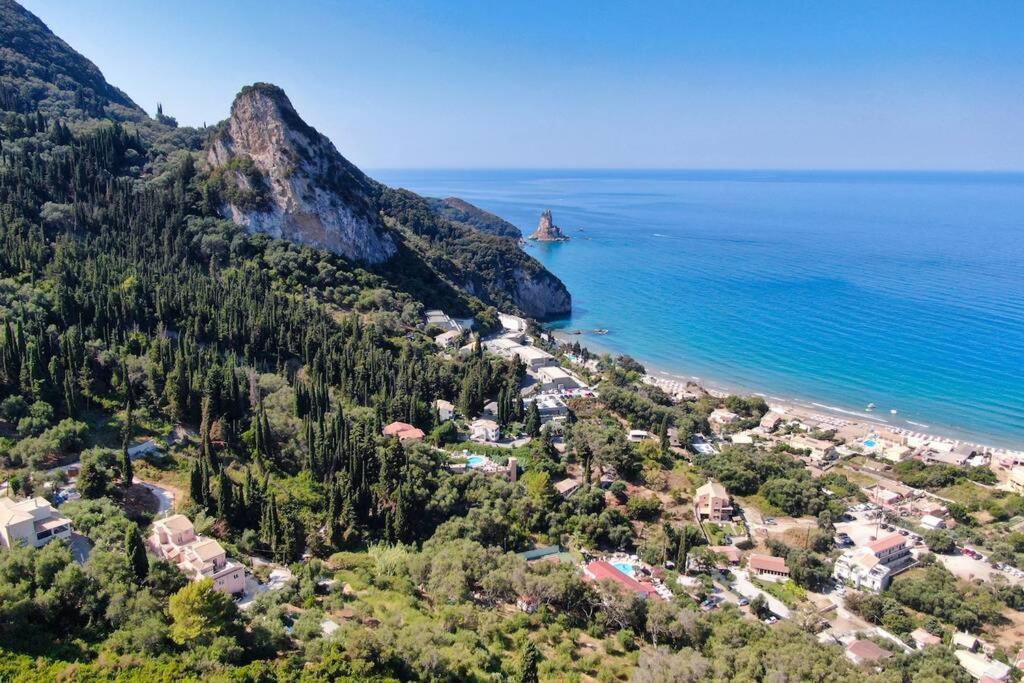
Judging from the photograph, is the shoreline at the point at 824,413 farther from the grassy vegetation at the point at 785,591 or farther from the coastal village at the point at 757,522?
the grassy vegetation at the point at 785,591

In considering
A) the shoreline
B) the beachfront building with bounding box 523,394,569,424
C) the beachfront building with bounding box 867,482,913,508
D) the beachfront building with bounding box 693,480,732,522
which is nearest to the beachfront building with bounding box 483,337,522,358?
the beachfront building with bounding box 523,394,569,424

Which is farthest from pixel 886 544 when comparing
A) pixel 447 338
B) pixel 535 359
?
pixel 447 338

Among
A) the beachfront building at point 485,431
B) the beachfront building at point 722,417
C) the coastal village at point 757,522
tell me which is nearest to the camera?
the coastal village at point 757,522

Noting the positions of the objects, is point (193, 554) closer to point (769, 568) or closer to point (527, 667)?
point (527, 667)

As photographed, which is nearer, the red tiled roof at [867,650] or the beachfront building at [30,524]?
the beachfront building at [30,524]

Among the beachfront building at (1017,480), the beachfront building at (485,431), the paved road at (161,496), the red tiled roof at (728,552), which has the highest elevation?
the paved road at (161,496)

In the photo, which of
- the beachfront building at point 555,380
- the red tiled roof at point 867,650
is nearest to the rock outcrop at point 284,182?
the beachfront building at point 555,380

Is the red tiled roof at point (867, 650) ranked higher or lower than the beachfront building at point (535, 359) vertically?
lower
